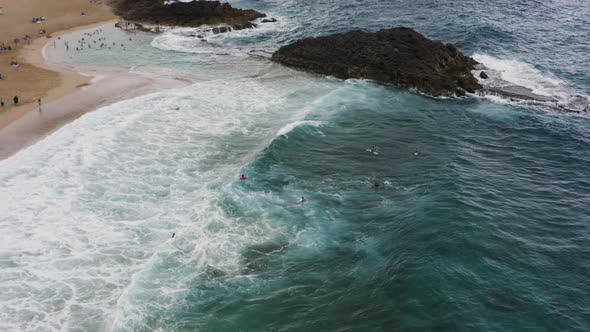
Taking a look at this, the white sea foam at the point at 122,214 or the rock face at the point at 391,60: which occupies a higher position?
the rock face at the point at 391,60

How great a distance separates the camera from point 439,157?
3353 centimetres

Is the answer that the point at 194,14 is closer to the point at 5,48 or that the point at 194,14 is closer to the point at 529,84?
the point at 5,48

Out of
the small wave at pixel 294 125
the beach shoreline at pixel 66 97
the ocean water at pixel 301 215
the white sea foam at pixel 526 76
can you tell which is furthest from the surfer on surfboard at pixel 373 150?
the beach shoreline at pixel 66 97

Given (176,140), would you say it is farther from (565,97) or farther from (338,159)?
(565,97)

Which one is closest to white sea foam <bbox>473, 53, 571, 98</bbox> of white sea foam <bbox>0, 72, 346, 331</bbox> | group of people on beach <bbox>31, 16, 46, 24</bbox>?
white sea foam <bbox>0, 72, 346, 331</bbox>

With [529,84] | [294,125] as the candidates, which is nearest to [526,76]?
[529,84]

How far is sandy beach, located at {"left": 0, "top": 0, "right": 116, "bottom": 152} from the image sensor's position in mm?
43250

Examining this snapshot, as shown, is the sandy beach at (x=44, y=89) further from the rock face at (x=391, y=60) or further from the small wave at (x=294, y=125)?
the small wave at (x=294, y=125)

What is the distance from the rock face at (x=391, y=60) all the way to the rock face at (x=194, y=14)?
24308mm

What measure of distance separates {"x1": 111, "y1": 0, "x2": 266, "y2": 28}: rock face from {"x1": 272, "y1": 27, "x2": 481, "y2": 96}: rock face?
24308mm

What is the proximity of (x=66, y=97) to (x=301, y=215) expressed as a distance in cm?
3105

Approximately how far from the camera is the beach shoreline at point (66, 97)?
3607 cm

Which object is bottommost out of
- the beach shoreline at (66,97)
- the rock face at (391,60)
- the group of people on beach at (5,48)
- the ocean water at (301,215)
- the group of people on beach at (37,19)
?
the ocean water at (301,215)

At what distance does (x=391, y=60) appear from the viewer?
2032 inches
